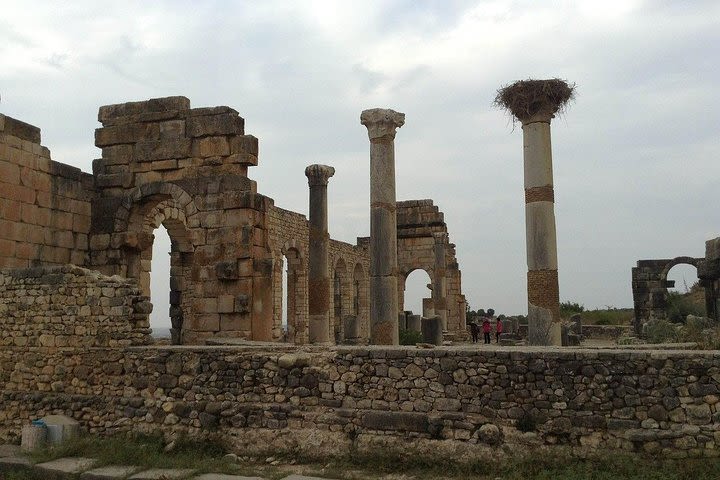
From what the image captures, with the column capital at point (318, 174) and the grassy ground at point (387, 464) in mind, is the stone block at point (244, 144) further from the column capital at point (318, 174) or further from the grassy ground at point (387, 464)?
the grassy ground at point (387, 464)

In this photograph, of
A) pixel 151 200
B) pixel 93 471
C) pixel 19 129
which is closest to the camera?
pixel 93 471

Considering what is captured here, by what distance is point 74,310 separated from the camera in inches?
375

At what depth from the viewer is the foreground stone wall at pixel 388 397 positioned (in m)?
6.55

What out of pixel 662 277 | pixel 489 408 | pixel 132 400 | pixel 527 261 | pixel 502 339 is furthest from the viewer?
pixel 662 277

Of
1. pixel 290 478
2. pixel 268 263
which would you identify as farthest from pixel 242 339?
pixel 290 478

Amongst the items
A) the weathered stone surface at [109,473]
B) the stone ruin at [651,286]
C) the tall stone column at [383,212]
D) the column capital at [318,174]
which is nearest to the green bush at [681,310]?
the stone ruin at [651,286]

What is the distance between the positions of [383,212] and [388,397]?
6702mm

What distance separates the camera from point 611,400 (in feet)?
22.0

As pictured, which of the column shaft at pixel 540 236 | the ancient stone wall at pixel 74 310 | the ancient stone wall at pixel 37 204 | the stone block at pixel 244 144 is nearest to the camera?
the ancient stone wall at pixel 74 310

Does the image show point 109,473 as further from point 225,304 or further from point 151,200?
point 151,200

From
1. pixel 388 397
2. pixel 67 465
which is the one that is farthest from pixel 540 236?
pixel 67 465

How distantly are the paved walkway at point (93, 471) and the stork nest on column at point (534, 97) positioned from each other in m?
8.37

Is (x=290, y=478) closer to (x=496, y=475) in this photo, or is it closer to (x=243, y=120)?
(x=496, y=475)

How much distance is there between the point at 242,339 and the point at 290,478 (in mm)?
4985
